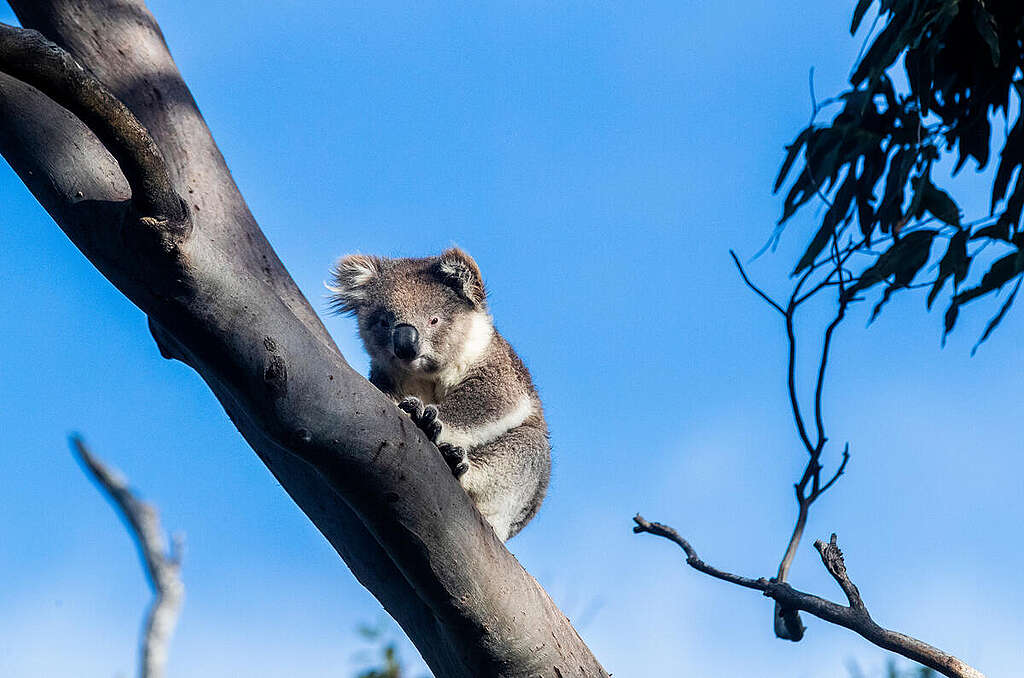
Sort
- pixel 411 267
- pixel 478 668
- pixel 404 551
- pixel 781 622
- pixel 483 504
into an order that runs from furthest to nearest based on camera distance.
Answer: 1. pixel 411 267
2. pixel 483 504
3. pixel 781 622
4. pixel 478 668
5. pixel 404 551

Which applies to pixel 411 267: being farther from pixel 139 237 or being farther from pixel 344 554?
pixel 139 237

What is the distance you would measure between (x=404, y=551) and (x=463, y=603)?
18 cm

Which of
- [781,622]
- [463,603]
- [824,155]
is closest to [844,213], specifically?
[824,155]

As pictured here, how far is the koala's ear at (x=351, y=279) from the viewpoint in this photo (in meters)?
3.88

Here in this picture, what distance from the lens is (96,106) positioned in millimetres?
1658

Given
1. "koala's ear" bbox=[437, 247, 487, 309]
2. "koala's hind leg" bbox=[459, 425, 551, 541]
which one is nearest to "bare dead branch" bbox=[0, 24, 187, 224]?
"koala's hind leg" bbox=[459, 425, 551, 541]

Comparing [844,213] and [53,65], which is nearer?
[53,65]

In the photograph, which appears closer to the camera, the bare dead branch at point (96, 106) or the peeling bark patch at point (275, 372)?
the bare dead branch at point (96, 106)

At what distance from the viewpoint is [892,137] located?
3.27m

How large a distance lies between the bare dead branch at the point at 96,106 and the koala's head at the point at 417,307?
1604mm

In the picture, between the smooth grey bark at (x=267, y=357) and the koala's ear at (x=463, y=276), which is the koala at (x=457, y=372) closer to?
the koala's ear at (x=463, y=276)

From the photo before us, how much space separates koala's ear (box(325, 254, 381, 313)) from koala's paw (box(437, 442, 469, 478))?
1.24 meters

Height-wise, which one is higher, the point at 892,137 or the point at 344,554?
the point at 892,137

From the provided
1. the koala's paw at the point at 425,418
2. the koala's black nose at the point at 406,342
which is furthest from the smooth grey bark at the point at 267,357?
the koala's black nose at the point at 406,342
